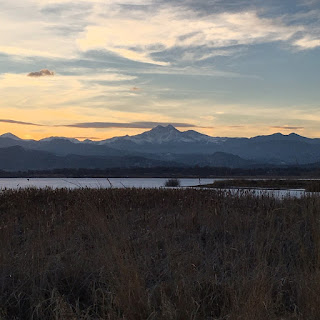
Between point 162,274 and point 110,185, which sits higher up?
point 110,185

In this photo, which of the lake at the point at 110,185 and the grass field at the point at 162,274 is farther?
the lake at the point at 110,185

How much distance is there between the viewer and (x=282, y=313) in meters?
5.83

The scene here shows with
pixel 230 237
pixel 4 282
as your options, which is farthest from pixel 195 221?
pixel 4 282

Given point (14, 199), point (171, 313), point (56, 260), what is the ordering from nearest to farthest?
point (171, 313) → point (56, 260) → point (14, 199)

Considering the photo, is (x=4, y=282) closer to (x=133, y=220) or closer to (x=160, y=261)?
(x=160, y=261)

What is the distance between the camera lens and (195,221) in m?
12.0

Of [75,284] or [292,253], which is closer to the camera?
[75,284]

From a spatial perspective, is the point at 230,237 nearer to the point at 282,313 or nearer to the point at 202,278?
the point at 202,278

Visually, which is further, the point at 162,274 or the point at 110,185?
the point at 110,185

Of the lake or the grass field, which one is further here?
the lake

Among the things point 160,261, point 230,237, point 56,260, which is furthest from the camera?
point 230,237

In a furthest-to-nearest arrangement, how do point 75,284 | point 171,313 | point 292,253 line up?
point 292,253 < point 75,284 < point 171,313

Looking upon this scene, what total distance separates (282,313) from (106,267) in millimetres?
2822

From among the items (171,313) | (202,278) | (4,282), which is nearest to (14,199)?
(4,282)
